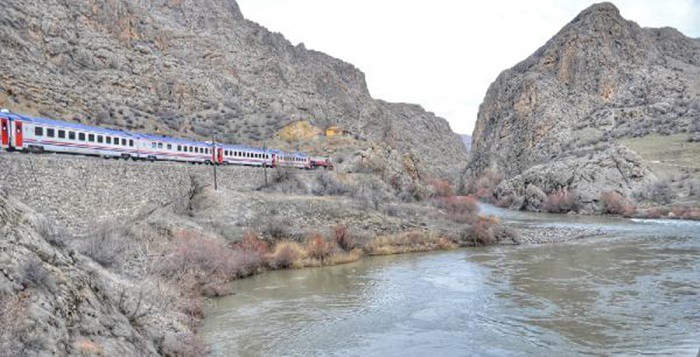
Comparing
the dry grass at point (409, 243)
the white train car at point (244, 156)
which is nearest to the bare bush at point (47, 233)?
the dry grass at point (409, 243)

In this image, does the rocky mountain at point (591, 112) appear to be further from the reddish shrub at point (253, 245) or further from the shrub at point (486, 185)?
the reddish shrub at point (253, 245)

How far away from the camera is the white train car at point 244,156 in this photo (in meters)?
39.6

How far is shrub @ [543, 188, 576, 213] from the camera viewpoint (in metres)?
69.0

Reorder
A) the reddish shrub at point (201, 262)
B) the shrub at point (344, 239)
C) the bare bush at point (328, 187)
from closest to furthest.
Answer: the reddish shrub at point (201, 262) → the shrub at point (344, 239) → the bare bush at point (328, 187)

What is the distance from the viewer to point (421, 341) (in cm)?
1522

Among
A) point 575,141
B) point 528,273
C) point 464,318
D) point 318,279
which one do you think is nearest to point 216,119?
point 318,279

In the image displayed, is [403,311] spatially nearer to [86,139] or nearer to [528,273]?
[528,273]

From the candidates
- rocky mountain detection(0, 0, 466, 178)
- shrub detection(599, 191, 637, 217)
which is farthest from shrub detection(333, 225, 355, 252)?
shrub detection(599, 191, 637, 217)

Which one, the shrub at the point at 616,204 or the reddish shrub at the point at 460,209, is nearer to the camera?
the reddish shrub at the point at 460,209

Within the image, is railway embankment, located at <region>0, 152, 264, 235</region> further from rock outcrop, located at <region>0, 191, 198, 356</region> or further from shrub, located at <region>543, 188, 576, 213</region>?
shrub, located at <region>543, 188, 576, 213</region>

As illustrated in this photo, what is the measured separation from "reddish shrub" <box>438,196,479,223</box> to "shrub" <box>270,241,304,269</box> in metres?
18.2

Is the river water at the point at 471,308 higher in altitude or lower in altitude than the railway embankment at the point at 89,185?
lower

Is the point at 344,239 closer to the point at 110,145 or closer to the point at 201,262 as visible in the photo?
the point at 201,262

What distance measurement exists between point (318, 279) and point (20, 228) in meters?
16.4
